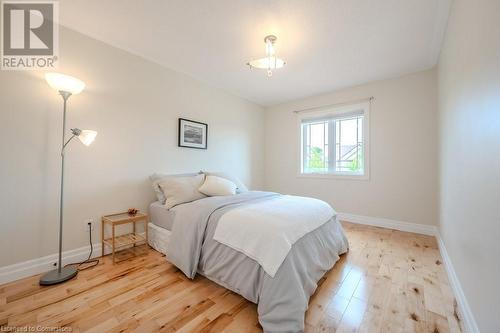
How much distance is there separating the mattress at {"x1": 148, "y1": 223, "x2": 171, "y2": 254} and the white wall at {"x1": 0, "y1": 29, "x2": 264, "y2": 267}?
358 mm

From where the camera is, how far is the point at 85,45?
7.21ft

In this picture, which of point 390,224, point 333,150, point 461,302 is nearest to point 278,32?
point 333,150

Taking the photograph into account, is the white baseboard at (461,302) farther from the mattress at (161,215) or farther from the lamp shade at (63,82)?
the lamp shade at (63,82)

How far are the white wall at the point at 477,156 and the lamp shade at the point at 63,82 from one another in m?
2.86

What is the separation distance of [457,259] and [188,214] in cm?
237

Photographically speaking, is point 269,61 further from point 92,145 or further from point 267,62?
point 92,145

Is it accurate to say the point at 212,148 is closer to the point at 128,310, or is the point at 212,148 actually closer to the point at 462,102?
the point at 128,310

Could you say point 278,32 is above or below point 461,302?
above

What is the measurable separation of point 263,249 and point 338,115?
3.23 m

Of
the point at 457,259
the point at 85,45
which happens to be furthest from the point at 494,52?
the point at 85,45

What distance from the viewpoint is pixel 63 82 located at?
173 centimetres

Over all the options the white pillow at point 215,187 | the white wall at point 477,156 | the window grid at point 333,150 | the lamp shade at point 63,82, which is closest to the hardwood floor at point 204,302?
the white wall at point 477,156

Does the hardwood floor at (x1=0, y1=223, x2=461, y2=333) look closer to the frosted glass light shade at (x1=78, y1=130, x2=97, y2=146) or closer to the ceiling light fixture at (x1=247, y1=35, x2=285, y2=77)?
the frosted glass light shade at (x1=78, y1=130, x2=97, y2=146)

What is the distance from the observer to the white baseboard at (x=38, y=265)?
A: 175cm
